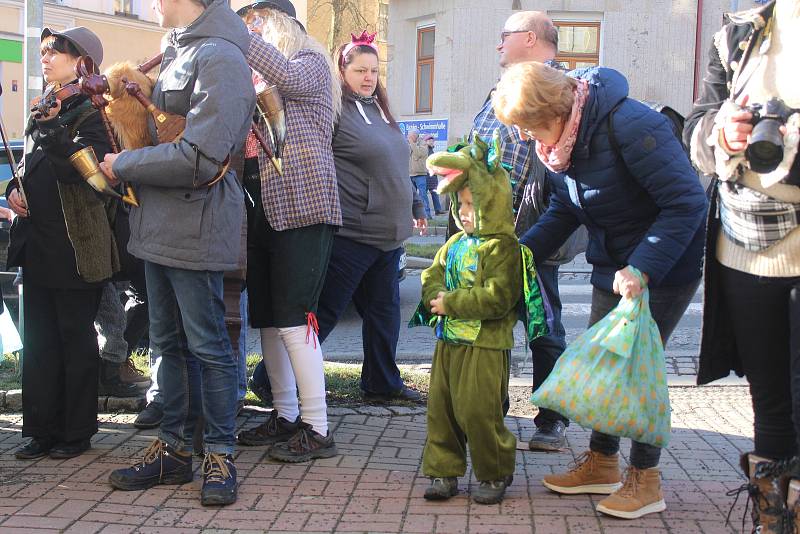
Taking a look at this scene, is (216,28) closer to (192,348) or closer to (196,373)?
(192,348)

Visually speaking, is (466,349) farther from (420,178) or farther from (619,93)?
(420,178)

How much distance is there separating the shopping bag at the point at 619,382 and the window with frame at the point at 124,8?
2627 cm

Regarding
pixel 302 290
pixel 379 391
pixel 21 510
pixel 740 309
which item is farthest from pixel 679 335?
pixel 21 510

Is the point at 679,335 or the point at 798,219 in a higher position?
the point at 798,219

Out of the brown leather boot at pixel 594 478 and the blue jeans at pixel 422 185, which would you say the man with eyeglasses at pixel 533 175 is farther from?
the blue jeans at pixel 422 185

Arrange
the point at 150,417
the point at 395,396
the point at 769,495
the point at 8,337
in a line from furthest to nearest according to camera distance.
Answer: the point at 395,396, the point at 8,337, the point at 150,417, the point at 769,495

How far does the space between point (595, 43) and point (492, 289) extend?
19.0 m

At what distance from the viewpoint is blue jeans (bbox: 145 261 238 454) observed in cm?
400

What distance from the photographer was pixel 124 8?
90.5 ft

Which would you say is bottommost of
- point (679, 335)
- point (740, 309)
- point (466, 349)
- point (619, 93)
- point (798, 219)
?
point (679, 335)

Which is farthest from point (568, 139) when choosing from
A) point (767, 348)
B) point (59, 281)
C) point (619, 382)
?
point (59, 281)

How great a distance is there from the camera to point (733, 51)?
312cm

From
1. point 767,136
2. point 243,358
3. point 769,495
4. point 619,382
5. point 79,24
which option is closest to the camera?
point 767,136

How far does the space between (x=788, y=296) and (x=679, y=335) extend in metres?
5.34
